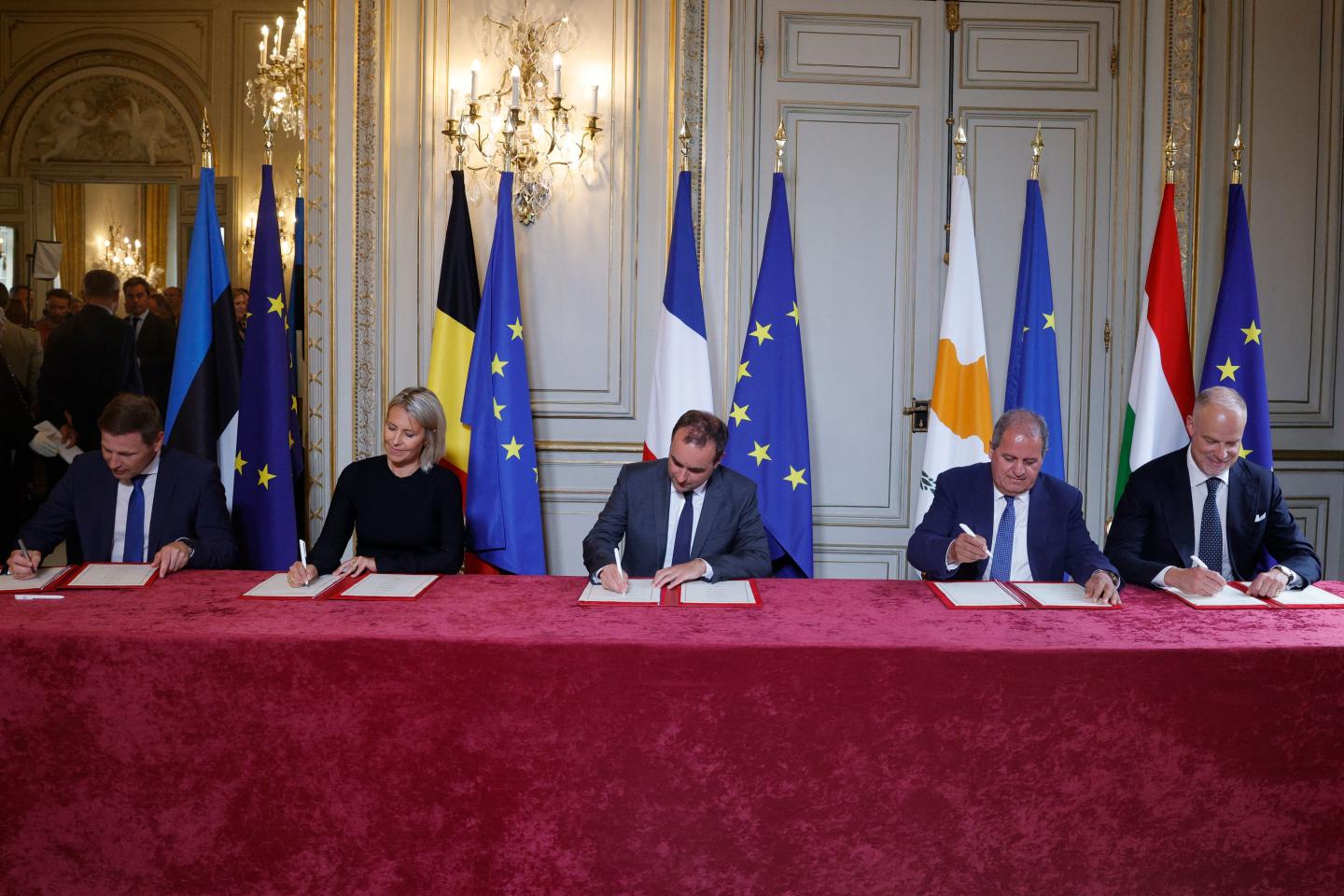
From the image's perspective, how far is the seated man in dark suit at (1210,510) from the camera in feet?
10.4

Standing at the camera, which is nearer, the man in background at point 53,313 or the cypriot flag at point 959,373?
the cypriot flag at point 959,373

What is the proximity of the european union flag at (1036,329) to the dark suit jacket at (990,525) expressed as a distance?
4.07ft

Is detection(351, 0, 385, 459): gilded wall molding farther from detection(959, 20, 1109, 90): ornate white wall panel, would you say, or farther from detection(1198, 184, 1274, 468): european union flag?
detection(1198, 184, 1274, 468): european union flag

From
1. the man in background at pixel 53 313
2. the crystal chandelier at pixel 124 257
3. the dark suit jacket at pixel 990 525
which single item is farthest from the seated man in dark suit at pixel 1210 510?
the crystal chandelier at pixel 124 257

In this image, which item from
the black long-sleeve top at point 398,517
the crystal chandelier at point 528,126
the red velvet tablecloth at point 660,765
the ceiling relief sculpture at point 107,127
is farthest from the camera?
the ceiling relief sculpture at point 107,127

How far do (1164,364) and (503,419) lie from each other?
2686 mm

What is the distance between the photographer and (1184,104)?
4.71 metres

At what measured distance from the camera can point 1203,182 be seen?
15.6 feet

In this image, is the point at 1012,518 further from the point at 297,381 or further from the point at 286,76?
the point at 286,76

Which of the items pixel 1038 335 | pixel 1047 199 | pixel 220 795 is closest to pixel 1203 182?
pixel 1047 199

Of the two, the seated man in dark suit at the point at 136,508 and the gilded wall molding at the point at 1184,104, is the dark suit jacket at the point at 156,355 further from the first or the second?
the gilded wall molding at the point at 1184,104

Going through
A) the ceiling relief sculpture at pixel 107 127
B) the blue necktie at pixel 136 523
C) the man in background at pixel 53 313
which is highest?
the ceiling relief sculpture at pixel 107 127

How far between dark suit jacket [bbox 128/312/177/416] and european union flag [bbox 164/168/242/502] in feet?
6.23

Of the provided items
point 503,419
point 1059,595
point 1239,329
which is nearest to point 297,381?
point 503,419
